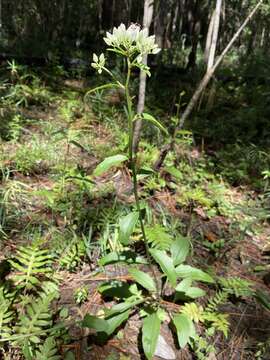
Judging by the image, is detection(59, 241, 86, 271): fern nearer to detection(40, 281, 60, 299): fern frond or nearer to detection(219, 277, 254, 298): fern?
detection(40, 281, 60, 299): fern frond

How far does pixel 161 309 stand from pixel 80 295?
48cm

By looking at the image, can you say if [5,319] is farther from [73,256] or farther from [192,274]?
[192,274]

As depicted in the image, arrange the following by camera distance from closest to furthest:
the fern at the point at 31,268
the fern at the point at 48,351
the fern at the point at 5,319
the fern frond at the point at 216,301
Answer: the fern at the point at 48,351 → the fern at the point at 5,319 → the fern at the point at 31,268 → the fern frond at the point at 216,301

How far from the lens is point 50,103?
4.95 m

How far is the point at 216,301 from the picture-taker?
88.8 inches

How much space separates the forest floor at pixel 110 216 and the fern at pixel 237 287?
90mm

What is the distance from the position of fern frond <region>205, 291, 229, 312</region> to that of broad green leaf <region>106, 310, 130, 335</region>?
53cm

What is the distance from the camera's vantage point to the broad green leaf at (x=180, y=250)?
2.27 m

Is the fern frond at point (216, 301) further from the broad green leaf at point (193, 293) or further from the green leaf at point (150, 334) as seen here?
the green leaf at point (150, 334)

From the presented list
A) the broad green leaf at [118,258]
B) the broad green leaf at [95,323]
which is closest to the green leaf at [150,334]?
the broad green leaf at [95,323]

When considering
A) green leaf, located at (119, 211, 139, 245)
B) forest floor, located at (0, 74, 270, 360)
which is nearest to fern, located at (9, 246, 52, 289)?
forest floor, located at (0, 74, 270, 360)

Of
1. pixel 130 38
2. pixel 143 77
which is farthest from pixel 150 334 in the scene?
pixel 143 77

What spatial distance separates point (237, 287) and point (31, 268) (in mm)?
1316

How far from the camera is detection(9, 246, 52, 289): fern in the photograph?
2123 millimetres
